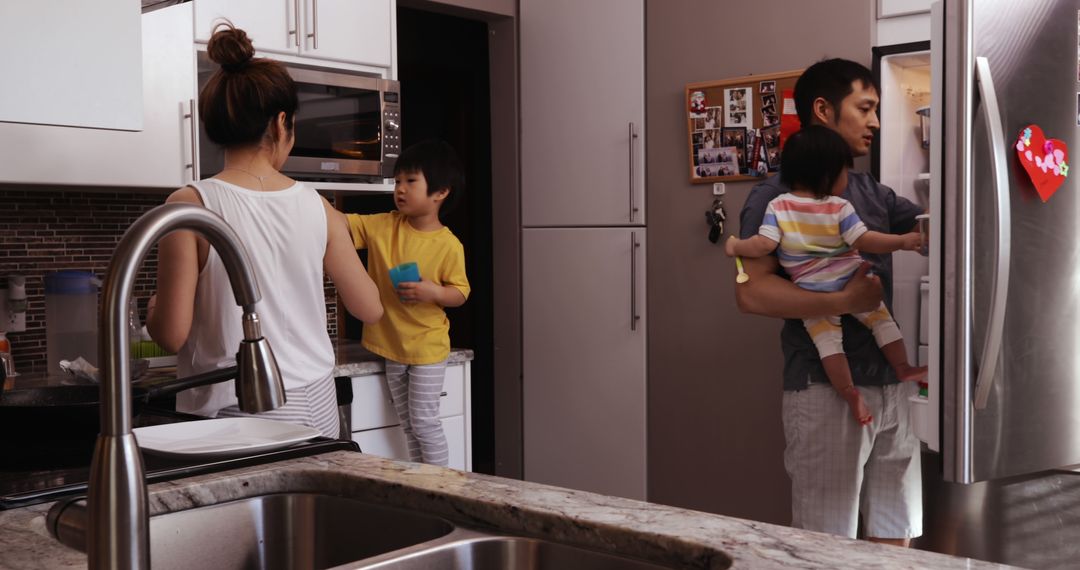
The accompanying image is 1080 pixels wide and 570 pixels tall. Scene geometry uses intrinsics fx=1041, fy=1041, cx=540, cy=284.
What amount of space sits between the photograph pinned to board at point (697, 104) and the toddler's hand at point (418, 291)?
108cm

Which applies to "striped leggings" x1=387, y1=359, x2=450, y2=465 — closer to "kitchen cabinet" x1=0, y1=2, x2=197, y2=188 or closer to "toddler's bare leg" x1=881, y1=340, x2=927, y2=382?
"kitchen cabinet" x1=0, y1=2, x2=197, y2=188

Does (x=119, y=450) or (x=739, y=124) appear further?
(x=739, y=124)

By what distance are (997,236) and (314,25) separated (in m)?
1.94

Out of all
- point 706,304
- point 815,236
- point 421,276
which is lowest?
point 706,304

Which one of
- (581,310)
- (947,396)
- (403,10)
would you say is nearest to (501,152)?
(581,310)

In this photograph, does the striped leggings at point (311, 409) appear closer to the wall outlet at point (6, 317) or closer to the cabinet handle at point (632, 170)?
the wall outlet at point (6, 317)

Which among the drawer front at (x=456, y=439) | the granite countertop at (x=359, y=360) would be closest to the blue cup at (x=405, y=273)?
the granite countertop at (x=359, y=360)

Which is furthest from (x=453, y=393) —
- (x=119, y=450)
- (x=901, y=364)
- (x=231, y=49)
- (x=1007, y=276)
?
(x=119, y=450)

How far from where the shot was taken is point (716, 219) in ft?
10.8

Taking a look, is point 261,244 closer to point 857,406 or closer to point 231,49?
point 231,49

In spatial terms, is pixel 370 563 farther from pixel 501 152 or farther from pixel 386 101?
pixel 501 152

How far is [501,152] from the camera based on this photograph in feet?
12.8

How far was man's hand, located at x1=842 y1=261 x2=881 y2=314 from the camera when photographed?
7.63 ft

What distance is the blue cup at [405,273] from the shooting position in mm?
2852
